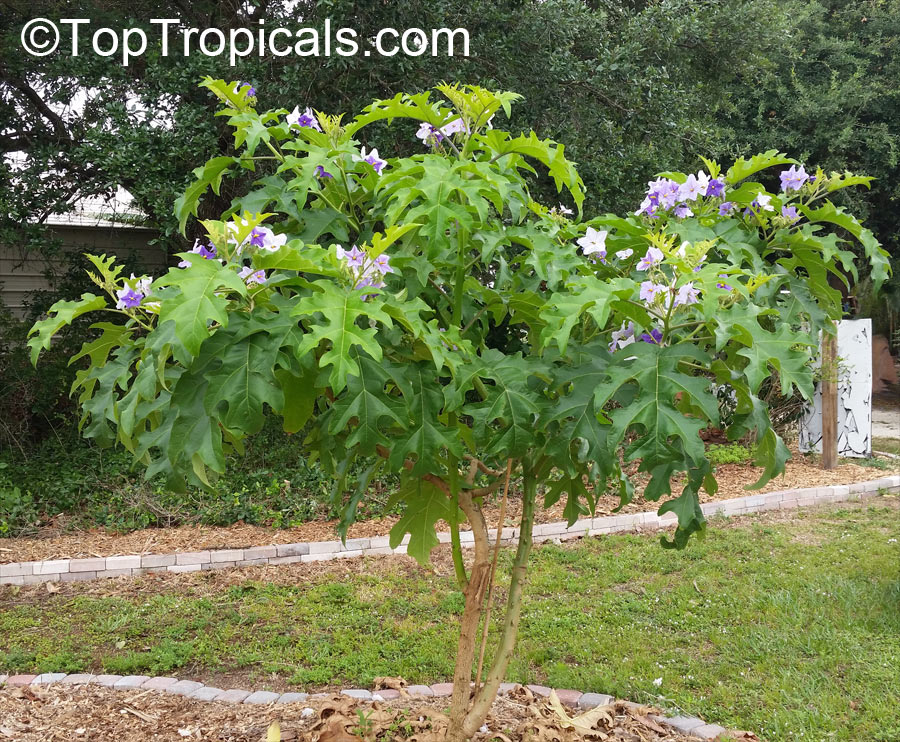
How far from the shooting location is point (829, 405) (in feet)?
26.3

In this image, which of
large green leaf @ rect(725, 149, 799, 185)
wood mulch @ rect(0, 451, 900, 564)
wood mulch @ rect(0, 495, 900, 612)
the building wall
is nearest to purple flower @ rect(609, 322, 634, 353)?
large green leaf @ rect(725, 149, 799, 185)

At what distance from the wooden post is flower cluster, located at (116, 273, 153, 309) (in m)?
7.33

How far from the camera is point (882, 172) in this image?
15078mm

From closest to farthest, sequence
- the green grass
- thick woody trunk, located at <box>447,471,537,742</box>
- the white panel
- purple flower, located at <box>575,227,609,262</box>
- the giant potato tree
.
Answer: the giant potato tree, purple flower, located at <box>575,227,609,262</box>, thick woody trunk, located at <box>447,471,537,742</box>, the white panel, the green grass

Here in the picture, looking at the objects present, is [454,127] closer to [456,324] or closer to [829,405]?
[456,324]

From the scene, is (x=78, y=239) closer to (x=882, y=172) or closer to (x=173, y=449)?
(x=173, y=449)

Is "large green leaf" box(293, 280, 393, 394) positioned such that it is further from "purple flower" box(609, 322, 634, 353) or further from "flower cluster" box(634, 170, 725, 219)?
"flower cluster" box(634, 170, 725, 219)

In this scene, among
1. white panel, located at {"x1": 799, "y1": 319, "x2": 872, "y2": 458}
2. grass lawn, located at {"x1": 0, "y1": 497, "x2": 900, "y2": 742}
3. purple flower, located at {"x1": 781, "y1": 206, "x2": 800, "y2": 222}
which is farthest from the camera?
white panel, located at {"x1": 799, "y1": 319, "x2": 872, "y2": 458}

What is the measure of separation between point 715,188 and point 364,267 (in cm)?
120

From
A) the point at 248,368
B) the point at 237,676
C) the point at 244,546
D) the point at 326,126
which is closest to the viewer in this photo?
the point at 248,368

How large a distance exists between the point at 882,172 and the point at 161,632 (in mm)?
15081

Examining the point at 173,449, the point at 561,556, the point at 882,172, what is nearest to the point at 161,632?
the point at 561,556

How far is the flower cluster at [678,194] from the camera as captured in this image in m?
2.38

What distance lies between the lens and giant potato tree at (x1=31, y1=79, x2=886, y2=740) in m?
1.75
